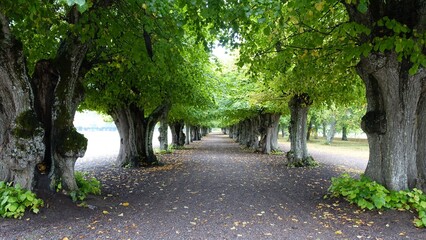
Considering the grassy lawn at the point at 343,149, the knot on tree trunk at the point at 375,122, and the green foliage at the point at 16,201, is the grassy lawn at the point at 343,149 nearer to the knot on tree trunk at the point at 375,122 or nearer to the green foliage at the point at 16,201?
the knot on tree trunk at the point at 375,122

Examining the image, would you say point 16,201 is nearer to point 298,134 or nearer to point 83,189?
point 83,189

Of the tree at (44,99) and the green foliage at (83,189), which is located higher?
the tree at (44,99)

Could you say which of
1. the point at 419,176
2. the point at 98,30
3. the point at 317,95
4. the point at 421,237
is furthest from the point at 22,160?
the point at 317,95

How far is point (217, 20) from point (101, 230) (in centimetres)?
442

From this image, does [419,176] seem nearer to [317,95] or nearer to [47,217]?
[317,95]

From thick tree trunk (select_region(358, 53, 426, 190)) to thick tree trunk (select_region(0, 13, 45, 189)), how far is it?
7119 millimetres

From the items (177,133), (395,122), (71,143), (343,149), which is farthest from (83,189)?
(343,149)

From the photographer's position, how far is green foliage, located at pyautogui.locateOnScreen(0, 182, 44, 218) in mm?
5926

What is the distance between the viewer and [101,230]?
5.69 m

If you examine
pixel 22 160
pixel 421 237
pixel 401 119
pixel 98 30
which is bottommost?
pixel 421 237

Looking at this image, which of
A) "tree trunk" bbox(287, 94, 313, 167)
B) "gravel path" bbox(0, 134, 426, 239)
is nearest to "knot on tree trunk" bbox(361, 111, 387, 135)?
"gravel path" bbox(0, 134, 426, 239)

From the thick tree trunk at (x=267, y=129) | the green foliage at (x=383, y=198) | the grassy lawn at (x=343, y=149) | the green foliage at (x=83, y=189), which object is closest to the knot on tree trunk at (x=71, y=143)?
the green foliage at (x=83, y=189)

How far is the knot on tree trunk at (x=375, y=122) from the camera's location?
7.19 metres

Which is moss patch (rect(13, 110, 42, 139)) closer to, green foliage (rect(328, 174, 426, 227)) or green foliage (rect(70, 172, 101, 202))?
green foliage (rect(70, 172, 101, 202))
